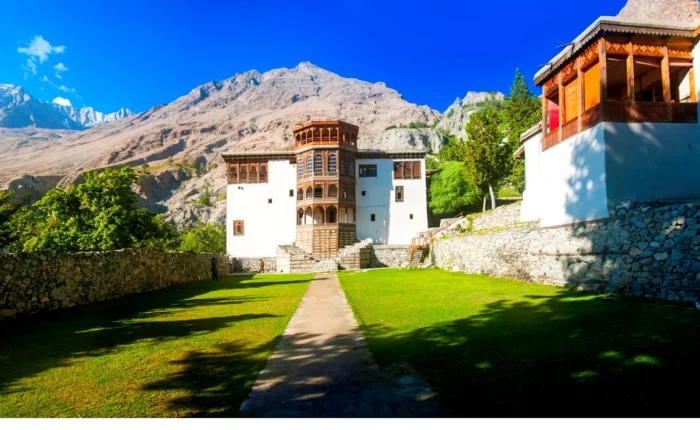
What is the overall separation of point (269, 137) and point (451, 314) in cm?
12275

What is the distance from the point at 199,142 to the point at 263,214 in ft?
346

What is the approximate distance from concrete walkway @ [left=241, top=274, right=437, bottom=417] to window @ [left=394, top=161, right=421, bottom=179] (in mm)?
33640

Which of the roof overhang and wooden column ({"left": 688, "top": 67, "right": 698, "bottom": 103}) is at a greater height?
the roof overhang

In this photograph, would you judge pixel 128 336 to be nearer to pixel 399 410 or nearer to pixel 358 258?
pixel 399 410

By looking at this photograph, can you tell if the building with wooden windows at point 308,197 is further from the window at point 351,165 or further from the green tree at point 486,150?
the green tree at point 486,150

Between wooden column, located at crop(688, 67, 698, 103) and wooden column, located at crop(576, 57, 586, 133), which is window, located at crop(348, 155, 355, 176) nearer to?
wooden column, located at crop(576, 57, 586, 133)

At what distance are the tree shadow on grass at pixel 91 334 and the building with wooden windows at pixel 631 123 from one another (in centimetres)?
986

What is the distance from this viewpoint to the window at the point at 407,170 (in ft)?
130

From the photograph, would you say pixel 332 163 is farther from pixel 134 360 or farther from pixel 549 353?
pixel 549 353

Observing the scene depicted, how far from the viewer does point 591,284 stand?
11172 millimetres

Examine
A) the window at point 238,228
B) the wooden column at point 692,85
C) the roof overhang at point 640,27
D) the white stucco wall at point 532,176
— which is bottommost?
the window at point 238,228

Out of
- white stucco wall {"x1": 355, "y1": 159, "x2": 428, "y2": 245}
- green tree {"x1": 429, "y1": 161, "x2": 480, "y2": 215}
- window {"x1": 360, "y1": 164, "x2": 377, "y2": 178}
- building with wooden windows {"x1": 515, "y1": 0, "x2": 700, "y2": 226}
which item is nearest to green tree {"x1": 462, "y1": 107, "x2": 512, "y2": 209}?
white stucco wall {"x1": 355, "y1": 159, "x2": 428, "y2": 245}

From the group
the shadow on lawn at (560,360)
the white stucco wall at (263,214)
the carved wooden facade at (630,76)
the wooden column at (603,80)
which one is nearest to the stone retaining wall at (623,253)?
the shadow on lawn at (560,360)

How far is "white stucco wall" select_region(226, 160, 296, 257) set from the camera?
39.0 metres
